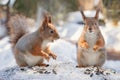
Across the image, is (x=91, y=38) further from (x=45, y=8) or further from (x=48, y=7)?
(x=48, y=7)

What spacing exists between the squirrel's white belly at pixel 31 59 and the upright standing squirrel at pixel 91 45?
281 mm

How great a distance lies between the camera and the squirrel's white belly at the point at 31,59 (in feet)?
8.68

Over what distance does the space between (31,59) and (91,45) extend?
0.41 metres

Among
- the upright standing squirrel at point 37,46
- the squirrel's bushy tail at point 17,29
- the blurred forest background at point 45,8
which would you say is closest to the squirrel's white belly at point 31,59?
the upright standing squirrel at point 37,46

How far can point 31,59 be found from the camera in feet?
8.71

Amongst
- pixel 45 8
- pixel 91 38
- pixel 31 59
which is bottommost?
pixel 31 59

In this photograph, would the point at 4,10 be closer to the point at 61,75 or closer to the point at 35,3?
the point at 35,3

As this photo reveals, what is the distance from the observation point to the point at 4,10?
24.9ft

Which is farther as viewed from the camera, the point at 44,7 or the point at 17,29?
the point at 44,7

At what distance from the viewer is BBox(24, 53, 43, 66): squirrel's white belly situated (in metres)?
2.65

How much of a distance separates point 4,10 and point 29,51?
5.09 m

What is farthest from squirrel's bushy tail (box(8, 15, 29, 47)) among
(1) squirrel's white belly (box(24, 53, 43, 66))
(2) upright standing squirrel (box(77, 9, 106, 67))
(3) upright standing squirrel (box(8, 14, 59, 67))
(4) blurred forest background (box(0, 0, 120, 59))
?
(4) blurred forest background (box(0, 0, 120, 59))

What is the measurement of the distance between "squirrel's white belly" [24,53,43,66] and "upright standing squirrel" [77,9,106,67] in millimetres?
281

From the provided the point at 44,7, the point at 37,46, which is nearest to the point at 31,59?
the point at 37,46
